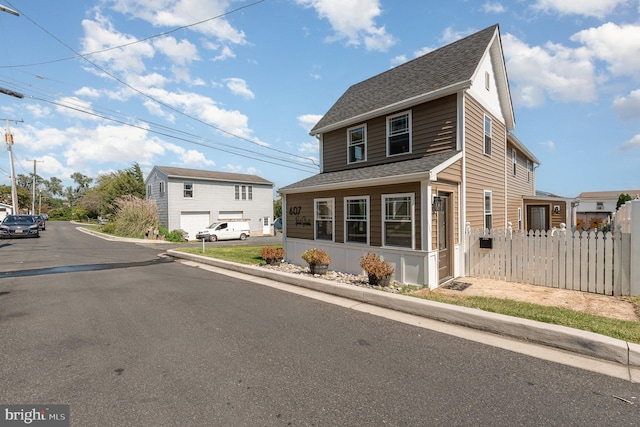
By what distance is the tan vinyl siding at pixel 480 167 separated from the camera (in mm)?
9477

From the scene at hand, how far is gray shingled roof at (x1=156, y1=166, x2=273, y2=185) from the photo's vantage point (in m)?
26.4

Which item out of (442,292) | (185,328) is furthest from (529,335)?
(185,328)

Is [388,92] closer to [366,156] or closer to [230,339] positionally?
[366,156]

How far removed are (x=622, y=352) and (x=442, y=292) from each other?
3598 millimetres

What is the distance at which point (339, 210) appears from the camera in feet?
32.9

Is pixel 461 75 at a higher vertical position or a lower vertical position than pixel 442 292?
higher

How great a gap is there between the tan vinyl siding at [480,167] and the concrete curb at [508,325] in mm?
5170

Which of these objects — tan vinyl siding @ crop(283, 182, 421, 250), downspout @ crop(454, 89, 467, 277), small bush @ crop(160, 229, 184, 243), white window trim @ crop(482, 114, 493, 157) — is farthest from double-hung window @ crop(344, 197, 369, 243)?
small bush @ crop(160, 229, 184, 243)

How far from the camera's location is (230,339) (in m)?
4.42

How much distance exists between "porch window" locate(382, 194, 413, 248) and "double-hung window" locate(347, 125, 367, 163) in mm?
3477

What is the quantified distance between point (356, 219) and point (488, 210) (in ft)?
17.6

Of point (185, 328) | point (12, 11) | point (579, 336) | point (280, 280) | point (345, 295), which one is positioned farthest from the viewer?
point (12, 11)

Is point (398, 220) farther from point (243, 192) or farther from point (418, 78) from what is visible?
point (243, 192)

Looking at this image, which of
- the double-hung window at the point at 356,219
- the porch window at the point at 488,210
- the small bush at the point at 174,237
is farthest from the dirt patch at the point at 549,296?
the small bush at the point at 174,237
